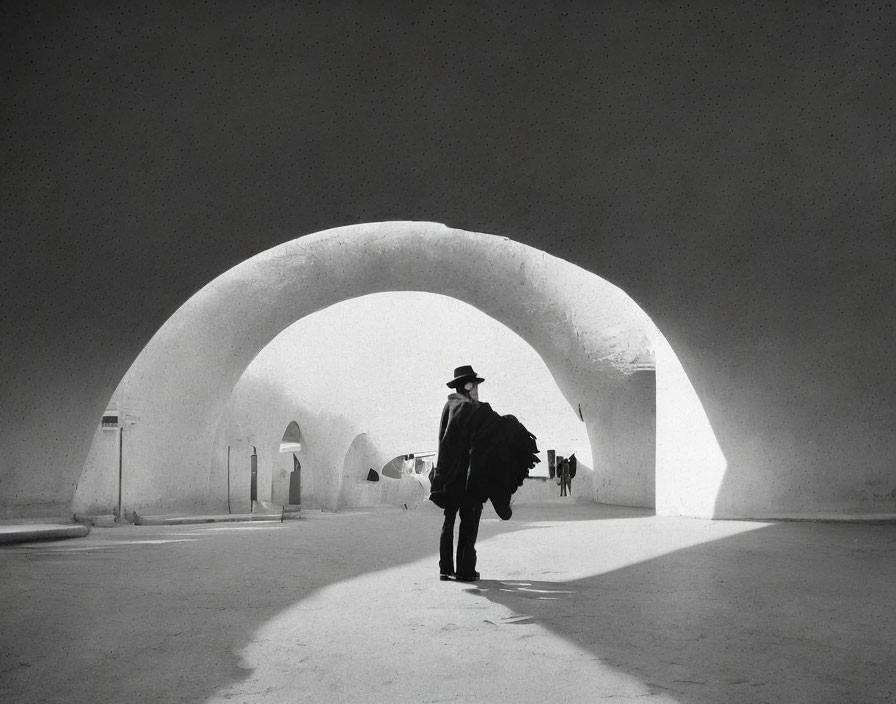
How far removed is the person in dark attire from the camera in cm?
492

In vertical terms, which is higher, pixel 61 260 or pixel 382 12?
pixel 382 12

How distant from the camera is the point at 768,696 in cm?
261

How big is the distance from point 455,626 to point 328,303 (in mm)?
11945

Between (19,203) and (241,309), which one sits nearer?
(19,203)

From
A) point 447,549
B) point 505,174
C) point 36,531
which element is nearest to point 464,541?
point 447,549

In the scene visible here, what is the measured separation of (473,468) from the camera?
4.89 metres

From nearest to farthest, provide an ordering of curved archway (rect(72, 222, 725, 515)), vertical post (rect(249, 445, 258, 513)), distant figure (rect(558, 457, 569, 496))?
1. curved archway (rect(72, 222, 725, 515))
2. vertical post (rect(249, 445, 258, 513))
3. distant figure (rect(558, 457, 569, 496))

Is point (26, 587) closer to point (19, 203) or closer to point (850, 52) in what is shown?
point (19, 203)

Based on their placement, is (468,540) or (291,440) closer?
(468,540)

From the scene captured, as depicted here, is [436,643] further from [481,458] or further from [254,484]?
[254,484]

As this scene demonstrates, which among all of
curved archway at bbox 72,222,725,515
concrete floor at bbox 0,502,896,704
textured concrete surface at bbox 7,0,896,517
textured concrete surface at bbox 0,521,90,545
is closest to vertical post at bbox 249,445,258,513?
curved archway at bbox 72,222,725,515

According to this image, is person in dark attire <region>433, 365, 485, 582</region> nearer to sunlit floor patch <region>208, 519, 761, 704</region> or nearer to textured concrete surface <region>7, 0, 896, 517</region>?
sunlit floor patch <region>208, 519, 761, 704</region>

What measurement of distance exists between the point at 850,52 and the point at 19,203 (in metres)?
5.66

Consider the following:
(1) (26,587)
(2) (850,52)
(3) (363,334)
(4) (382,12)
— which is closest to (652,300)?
(2) (850,52)
